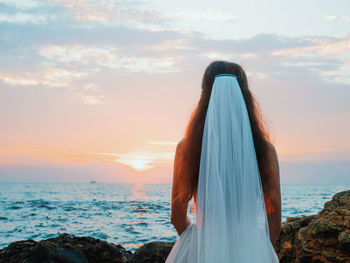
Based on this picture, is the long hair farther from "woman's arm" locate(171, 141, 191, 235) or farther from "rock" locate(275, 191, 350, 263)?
"rock" locate(275, 191, 350, 263)

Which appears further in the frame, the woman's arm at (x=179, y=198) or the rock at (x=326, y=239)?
the rock at (x=326, y=239)

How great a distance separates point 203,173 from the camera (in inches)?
106

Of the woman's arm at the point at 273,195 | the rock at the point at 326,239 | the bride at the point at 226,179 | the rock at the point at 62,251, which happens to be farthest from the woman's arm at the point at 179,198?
the rock at the point at 326,239

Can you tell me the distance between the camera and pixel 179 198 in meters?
2.83

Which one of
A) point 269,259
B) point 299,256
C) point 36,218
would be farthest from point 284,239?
point 36,218

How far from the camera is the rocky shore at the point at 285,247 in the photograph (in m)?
4.81

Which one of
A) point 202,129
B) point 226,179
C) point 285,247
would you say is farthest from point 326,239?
point 202,129

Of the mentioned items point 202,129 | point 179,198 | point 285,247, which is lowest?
point 285,247

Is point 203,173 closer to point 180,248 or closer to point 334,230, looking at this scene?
point 180,248

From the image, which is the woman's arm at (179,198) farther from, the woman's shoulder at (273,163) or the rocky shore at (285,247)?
the rocky shore at (285,247)

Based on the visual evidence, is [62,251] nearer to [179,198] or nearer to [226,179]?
[179,198]

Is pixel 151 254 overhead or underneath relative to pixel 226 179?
underneath

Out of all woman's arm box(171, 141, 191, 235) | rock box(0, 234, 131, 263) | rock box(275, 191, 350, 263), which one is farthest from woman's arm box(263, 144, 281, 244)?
rock box(0, 234, 131, 263)

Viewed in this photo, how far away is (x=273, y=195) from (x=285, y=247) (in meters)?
3.91
